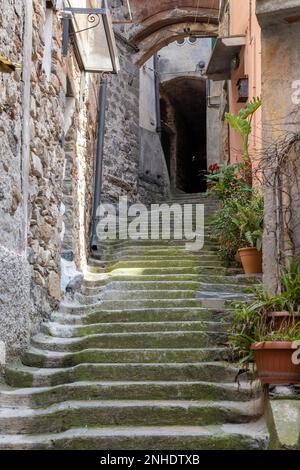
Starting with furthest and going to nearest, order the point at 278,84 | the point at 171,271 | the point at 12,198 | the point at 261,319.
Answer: the point at 171,271 → the point at 278,84 → the point at 12,198 → the point at 261,319

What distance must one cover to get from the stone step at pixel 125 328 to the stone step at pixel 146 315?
11cm

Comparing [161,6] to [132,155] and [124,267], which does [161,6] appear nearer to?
[132,155]

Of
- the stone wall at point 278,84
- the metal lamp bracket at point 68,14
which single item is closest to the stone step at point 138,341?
the stone wall at point 278,84

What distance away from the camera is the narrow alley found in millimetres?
3951

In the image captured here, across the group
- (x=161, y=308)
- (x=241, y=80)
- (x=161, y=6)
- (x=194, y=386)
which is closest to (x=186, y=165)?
(x=161, y=6)

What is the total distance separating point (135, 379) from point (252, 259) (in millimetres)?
2330

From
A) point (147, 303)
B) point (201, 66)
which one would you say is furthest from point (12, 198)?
point (201, 66)

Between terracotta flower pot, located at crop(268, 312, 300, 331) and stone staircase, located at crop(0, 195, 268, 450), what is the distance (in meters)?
0.50

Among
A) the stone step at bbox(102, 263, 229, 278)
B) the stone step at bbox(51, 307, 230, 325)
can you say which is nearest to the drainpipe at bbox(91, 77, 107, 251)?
the stone step at bbox(102, 263, 229, 278)

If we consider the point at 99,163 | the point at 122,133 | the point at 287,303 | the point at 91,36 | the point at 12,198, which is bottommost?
the point at 287,303

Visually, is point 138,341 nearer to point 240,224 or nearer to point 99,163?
point 240,224

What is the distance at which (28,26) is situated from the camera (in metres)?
Result: 5.04

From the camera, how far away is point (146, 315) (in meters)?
5.61

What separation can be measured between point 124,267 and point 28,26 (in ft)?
9.72
